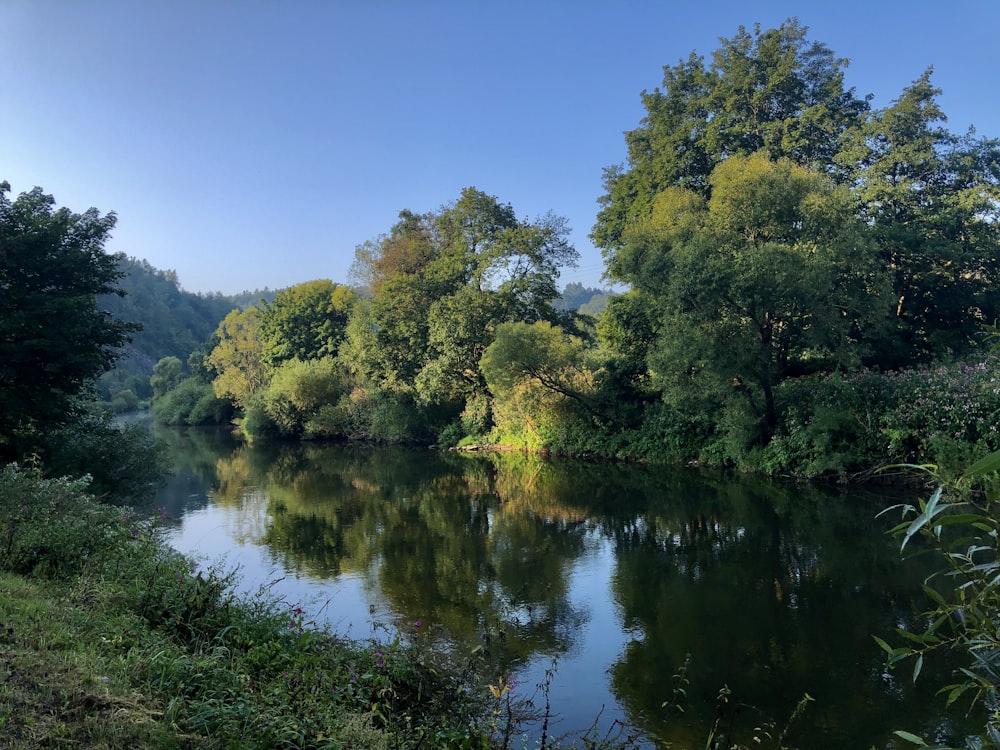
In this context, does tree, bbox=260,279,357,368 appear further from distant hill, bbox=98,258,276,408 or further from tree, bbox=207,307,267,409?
distant hill, bbox=98,258,276,408

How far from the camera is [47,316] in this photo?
1262 cm

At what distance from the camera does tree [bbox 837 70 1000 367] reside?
20.1 metres

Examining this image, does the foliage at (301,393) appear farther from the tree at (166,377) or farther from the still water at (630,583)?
the tree at (166,377)

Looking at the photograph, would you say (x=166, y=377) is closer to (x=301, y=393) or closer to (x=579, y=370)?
(x=301, y=393)

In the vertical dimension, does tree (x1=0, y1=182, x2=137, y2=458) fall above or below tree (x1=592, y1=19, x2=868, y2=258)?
below

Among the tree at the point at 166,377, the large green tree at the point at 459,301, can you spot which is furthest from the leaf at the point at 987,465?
the tree at the point at 166,377

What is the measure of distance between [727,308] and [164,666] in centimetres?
1622

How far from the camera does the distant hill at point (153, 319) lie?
230 ft

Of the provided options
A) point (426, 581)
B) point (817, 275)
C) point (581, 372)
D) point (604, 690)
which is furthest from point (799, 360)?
point (604, 690)

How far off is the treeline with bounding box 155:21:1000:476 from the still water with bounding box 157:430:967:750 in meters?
2.49

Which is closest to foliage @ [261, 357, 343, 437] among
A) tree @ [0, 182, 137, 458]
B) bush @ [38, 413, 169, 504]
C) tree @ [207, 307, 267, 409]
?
tree @ [207, 307, 267, 409]

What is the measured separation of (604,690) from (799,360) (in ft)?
52.4

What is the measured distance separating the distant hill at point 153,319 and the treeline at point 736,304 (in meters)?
44.3

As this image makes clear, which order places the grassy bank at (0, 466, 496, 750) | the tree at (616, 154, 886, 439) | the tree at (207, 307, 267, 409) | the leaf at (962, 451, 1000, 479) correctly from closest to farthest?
the leaf at (962, 451, 1000, 479) < the grassy bank at (0, 466, 496, 750) < the tree at (616, 154, 886, 439) < the tree at (207, 307, 267, 409)
